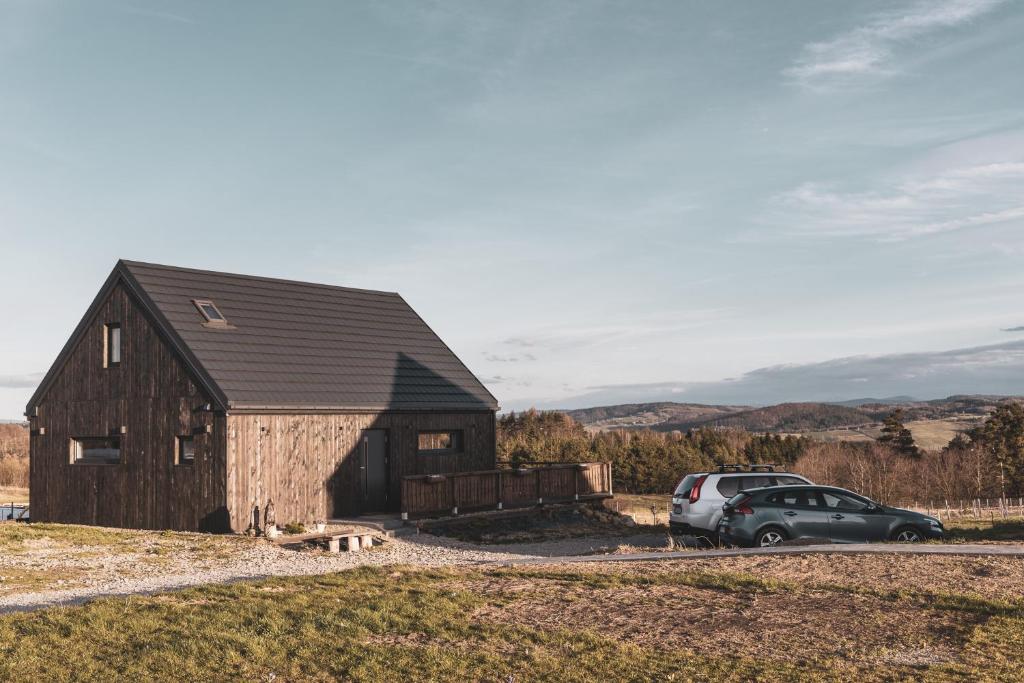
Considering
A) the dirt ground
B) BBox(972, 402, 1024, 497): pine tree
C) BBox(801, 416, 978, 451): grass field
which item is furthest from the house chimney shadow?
BBox(801, 416, 978, 451): grass field

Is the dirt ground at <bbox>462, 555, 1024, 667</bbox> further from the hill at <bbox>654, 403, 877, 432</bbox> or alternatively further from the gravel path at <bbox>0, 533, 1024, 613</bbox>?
the hill at <bbox>654, 403, 877, 432</bbox>

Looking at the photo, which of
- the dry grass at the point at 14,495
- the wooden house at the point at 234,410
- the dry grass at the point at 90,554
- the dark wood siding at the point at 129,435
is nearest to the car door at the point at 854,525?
the dry grass at the point at 90,554

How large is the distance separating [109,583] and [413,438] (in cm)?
1175

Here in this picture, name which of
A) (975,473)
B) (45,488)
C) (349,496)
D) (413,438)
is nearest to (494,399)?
(413,438)

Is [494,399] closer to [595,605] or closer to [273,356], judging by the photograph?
[273,356]

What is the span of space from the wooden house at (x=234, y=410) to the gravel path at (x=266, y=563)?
11.3 feet

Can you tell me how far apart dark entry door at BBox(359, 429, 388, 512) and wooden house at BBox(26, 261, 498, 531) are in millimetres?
38

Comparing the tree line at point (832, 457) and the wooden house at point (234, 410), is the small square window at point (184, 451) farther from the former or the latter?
the tree line at point (832, 457)

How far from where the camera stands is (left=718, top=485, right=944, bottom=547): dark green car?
16281mm

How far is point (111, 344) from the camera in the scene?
24641 millimetres

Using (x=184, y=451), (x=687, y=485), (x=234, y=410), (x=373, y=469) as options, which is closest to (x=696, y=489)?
(x=687, y=485)

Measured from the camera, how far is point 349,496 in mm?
23438

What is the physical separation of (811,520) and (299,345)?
1439 cm

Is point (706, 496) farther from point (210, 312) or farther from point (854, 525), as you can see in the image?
point (210, 312)
